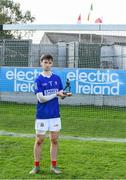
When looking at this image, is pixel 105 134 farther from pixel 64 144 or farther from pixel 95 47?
pixel 95 47

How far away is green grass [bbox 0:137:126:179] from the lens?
295 inches

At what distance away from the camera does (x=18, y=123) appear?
1416 centimetres

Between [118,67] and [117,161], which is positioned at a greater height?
[118,67]

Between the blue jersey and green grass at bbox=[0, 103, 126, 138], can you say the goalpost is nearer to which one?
green grass at bbox=[0, 103, 126, 138]

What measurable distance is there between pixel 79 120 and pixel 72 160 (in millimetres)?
6801

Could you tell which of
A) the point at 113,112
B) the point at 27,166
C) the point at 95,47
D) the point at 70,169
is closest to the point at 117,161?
the point at 70,169

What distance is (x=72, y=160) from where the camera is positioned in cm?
835

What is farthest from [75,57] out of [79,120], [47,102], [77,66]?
[47,102]

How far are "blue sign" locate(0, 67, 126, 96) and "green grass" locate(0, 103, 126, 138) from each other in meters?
0.61

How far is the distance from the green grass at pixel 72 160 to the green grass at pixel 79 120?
2.53 m

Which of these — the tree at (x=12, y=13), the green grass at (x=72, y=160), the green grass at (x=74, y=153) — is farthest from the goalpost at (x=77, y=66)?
the tree at (x=12, y=13)

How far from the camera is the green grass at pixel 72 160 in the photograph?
7.48 metres

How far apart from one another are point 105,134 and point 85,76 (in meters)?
5.75

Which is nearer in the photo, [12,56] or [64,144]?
[64,144]
